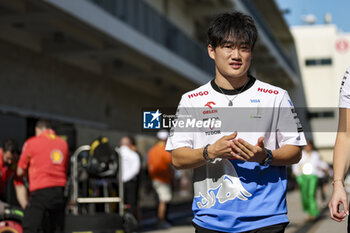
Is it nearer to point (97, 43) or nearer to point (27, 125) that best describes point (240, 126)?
point (27, 125)

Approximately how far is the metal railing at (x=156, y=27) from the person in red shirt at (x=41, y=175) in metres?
10.1

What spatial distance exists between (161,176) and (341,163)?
31.1 feet

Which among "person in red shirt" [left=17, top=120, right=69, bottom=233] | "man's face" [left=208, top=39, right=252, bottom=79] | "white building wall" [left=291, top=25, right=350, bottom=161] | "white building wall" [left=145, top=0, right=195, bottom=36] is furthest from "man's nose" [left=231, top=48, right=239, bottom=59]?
"white building wall" [left=291, top=25, right=350, bottom=161]

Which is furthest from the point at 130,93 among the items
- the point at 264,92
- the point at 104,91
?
the point at 264,92

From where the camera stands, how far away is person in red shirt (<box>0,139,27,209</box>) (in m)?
8.23

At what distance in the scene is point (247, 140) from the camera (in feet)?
10.6

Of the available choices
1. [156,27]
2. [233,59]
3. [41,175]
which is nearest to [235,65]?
[233,59]

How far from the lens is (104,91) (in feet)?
86.3

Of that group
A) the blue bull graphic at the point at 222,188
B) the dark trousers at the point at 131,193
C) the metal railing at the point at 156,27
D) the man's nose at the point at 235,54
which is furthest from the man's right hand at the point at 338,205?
the metal railing at the point at 156,27

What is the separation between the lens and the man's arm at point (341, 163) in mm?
3141

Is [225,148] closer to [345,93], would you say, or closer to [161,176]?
[345,93]

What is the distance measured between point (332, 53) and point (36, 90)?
170 ft

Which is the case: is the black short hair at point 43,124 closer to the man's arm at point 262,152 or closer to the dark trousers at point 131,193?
the dark trousers at point 131,193

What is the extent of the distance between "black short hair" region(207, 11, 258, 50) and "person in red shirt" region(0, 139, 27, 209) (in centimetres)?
540
